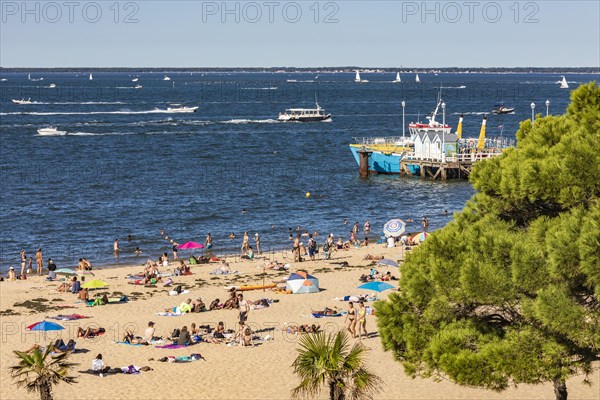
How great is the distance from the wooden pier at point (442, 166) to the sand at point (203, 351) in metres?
33.0

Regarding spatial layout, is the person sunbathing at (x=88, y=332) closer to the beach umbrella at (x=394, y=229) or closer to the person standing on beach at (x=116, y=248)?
the person standing on beach at (x=116, y=248)

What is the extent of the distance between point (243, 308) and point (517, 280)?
1626cm

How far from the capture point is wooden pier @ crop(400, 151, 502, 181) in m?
70.8

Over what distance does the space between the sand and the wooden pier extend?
108 ft

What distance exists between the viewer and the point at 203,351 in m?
27.1

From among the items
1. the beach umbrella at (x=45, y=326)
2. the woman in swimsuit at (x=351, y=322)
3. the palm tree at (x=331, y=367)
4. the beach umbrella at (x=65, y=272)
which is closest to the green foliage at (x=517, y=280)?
the palm tree at (x=331, y=367)

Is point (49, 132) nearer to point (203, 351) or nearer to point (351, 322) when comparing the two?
point (203, 351)

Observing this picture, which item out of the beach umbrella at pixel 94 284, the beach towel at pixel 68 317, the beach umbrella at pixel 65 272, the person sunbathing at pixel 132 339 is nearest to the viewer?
the person sunbathing at pixel 132 339

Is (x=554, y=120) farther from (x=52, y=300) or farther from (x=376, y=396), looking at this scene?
(x=52, y=300)

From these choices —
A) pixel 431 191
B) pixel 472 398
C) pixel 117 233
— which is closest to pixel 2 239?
pixel 117 233

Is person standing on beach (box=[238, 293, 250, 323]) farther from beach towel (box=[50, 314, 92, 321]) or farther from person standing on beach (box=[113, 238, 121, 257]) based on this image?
person standing on beach (box=[113, 238, 121, 257])

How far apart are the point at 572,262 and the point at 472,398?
8.81 m

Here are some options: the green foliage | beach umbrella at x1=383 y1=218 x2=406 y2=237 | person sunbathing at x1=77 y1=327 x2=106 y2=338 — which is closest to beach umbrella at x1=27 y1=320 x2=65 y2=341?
person sunbathing at x1=77 y1=327 x2=106 y2=338

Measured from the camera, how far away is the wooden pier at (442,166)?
70812 millimetres
